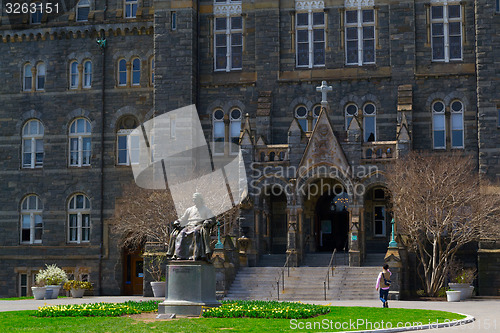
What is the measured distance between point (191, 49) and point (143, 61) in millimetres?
4455

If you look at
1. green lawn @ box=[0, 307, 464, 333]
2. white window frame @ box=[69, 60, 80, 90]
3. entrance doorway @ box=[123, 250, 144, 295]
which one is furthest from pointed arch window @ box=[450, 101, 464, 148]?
white window frame @ box=[69, 60, 80, 90]

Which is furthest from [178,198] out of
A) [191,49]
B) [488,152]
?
[488,152]

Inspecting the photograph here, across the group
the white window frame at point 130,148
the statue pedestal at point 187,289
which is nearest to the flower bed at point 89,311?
the statue pedestal at point 187,289

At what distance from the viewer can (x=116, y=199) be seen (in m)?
48.4

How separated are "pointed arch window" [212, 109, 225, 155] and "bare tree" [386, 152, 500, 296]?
10184 mm

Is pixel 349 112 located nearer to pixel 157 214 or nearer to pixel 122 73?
pixel 157 214

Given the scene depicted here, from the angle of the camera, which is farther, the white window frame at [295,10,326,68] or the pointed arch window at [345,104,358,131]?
the white window frame at [295,10,326,68]

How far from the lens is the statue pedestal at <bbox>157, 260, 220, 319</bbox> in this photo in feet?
83.4

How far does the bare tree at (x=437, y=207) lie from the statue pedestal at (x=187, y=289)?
48.8ft

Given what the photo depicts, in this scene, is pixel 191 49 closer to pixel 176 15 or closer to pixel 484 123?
pixel 176 15

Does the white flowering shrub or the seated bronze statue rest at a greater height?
the seated bronze statue

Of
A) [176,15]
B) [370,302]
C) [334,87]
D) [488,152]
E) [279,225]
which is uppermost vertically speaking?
[176,15]

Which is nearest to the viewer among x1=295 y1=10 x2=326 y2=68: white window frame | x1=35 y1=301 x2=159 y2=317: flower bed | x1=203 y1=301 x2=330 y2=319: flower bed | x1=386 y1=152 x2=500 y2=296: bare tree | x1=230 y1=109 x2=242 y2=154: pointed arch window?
x1=203 y1=301 x2=330 y2=319: flower bed

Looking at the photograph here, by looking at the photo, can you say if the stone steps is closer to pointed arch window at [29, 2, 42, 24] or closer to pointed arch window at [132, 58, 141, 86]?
pointed arch window at [132, 58, 141, 86]
